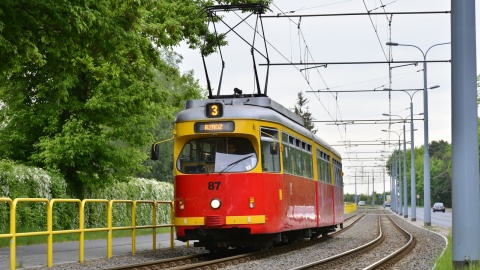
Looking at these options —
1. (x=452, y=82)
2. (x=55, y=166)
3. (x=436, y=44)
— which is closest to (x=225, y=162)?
(x=452, y=82)

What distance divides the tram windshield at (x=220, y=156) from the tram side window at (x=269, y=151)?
0.25m

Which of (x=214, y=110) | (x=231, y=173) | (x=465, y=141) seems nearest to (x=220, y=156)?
(x=231, y=173)

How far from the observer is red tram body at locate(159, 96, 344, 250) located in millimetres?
18656

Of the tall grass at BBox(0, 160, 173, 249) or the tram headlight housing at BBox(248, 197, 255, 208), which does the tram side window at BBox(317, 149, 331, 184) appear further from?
the tram headlight housing at BBox(248, 197, 255, 208)

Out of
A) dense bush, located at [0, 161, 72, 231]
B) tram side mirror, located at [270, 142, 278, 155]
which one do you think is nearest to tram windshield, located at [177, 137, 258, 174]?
tram side mirror, located at [270, 142, 278, 155]

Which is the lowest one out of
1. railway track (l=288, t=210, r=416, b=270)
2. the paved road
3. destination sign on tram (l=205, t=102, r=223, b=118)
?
railway track (l=288, t=210, r=416, b=270)

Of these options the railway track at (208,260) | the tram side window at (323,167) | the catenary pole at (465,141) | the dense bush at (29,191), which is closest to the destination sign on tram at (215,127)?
the railway track at (208,260)

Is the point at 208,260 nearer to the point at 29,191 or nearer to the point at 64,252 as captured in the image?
the point at 64,252

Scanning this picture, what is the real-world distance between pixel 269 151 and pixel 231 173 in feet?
3.64

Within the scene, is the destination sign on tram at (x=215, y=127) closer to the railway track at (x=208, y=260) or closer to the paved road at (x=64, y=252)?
the railway track at (x=208, y=260)

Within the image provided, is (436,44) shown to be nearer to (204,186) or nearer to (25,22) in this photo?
(204,186)

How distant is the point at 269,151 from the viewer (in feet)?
63.6

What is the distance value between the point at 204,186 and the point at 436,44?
103 ft

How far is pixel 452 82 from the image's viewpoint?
40.5ft
